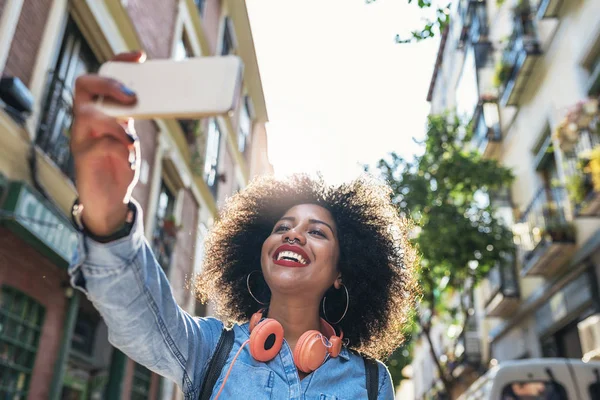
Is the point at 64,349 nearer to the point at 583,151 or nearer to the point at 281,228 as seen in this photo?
the point at 281,228

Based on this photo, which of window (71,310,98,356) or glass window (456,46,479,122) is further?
glass window (456,46,479,122)

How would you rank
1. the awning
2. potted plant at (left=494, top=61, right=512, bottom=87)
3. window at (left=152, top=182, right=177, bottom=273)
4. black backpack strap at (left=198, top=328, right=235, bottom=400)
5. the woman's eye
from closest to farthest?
black backpack strap at (left=198, top=328, right=235, bottom=400) → the woman's eye → the awning → window at (left=152, top=182, right=177, bottom=273) → potted plant at (left=494, top=61, right=512, bottom=87)

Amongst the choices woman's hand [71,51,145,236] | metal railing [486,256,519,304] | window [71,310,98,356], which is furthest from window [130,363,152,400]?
woman's hand [71,51,145,236]

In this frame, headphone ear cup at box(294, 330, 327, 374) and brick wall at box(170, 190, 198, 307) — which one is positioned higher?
brick wall at box(170, 190, 198, 307)

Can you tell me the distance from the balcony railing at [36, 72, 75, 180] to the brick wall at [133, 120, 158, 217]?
2.77 m

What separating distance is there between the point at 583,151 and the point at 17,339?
950 cm

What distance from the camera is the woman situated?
1459mm

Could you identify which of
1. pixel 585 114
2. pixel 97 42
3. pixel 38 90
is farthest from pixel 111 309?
pixel 585 114

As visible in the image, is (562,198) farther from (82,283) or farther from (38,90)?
(82,283)

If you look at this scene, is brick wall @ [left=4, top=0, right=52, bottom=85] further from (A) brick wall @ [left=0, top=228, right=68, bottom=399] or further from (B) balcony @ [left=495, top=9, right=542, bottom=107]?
(B) balcony @ [left=495, top=9, right=542, bottom=107]

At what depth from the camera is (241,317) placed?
9.34 feet

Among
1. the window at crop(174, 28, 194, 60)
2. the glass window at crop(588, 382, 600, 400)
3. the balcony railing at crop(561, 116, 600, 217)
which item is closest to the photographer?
the glass window at crop(588, 382, 600, 400)

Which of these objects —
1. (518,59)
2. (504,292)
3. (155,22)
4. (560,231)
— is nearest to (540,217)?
(560,231)

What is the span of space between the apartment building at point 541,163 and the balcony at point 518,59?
0.03 meters
